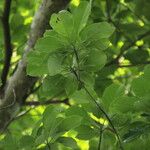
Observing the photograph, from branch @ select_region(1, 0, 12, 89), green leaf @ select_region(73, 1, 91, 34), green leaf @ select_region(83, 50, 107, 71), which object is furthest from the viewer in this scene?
branch @ select_region(1, 0, 12, 89)

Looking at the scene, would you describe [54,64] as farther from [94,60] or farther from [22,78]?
[22,78]

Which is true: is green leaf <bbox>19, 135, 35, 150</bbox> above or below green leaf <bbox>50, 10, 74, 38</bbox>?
below

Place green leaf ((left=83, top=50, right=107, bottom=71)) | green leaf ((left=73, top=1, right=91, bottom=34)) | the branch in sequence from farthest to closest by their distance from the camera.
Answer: the branch
green leaf ((left=83, top=50, right=107, bottom=71))
green leaf ((left=73, top=1, right=91, bottom=34))

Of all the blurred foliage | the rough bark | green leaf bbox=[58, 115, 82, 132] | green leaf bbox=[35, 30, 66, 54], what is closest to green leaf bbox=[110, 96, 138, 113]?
the blurred foliage

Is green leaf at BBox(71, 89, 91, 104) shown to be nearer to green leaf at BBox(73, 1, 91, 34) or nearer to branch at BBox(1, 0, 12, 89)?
green leaf at BBox(73, 1, 91, 34)

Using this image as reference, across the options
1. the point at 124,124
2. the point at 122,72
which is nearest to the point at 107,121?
the point at 124,124

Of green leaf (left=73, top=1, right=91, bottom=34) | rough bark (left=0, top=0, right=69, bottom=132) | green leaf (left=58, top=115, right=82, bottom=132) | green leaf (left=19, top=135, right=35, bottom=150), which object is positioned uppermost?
green leaf (left=73, top=1, right=91, bottom=34)

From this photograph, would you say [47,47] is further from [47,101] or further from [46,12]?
[47,101]

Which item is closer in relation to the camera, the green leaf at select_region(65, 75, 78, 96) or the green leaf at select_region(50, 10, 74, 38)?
the green leaf at select_region(50, 10, 74, 38)

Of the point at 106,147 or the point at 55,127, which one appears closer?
the point at 55,127
